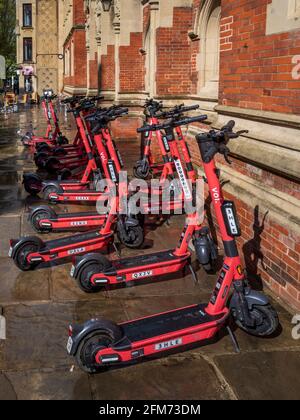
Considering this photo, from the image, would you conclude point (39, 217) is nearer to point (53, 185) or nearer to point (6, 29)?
point (53, 185)

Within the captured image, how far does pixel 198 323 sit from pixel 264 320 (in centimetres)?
55

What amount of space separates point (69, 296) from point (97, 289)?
0.90ft

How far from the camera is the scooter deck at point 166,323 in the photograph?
359cm

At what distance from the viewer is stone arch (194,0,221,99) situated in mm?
8475

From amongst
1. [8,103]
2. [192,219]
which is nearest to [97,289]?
[192,219]

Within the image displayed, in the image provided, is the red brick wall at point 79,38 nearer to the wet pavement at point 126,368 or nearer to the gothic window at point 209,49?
the gothic window at point 209,49

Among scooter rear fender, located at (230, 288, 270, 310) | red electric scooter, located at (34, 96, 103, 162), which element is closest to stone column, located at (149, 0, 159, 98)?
red electric scooter, located at (34, 96, 103, 162)

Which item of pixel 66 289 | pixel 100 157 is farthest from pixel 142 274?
pixel 100 157

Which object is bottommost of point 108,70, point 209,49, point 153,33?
point 209,49

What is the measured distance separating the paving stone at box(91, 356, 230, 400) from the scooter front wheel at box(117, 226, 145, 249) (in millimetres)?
2430

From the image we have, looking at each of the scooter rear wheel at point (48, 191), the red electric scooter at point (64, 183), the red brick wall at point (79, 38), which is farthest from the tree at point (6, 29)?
the scooter rear wheel at point (48, 191)

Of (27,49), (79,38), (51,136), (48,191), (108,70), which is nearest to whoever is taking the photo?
(48,191)

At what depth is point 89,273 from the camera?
472 cm

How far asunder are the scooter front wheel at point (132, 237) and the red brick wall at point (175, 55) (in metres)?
5.35
